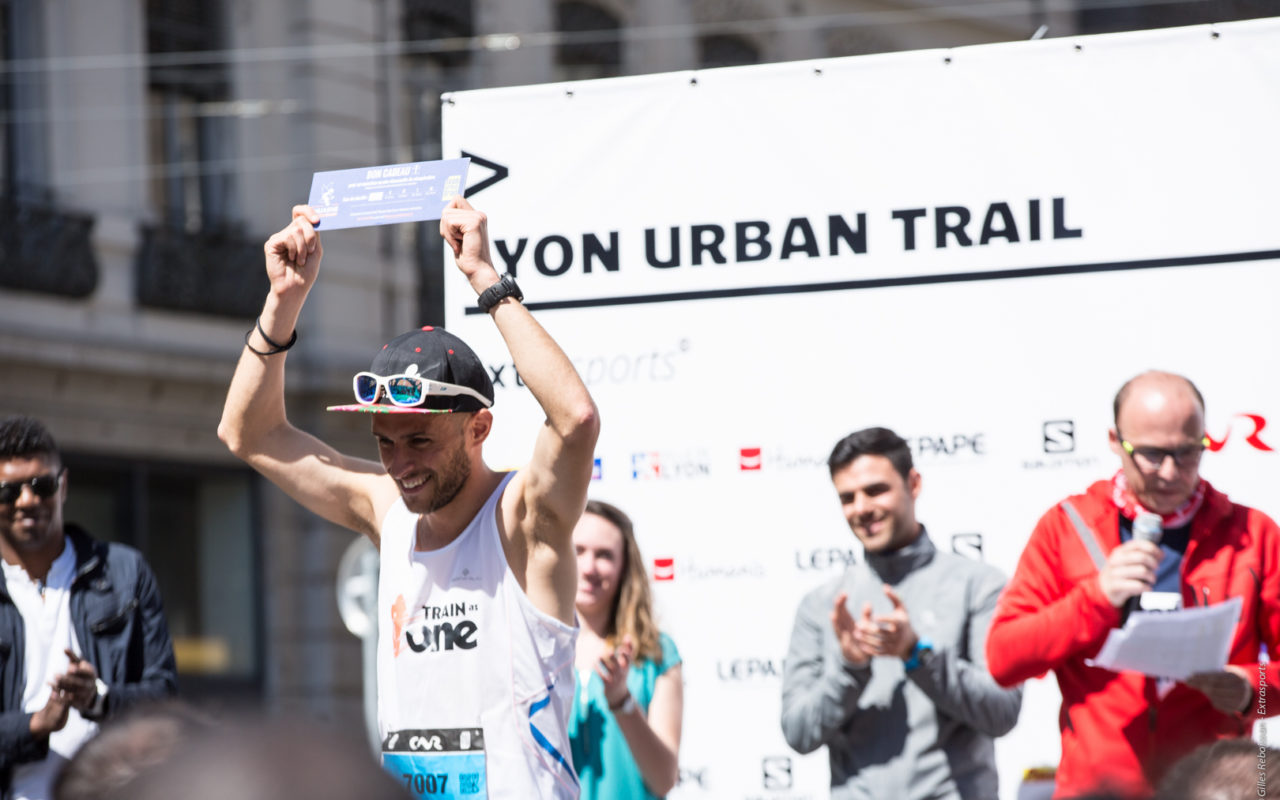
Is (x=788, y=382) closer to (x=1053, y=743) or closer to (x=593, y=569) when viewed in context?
(x=593, y=569)

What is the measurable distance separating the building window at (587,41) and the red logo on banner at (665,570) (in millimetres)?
13085

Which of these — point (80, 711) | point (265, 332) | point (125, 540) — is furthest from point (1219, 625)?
point (125, 540)

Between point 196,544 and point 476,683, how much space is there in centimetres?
1237

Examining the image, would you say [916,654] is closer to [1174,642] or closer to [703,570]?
[1174,642]

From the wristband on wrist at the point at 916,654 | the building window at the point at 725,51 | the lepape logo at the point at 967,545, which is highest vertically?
the building window at the point at 725,51

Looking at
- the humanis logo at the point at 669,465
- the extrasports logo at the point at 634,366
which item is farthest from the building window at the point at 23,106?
the humanis logo at the point at 669,465

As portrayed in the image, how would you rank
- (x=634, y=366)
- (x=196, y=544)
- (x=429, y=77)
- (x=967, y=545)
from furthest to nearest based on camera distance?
1. (x=429, y=77)
2. (x=196, y=544)
3. (x=634, y=366)
4. (x=967, y=545)

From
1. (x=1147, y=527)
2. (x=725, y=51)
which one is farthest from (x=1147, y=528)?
(x=725, y=51)

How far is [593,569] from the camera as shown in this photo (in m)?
4.77

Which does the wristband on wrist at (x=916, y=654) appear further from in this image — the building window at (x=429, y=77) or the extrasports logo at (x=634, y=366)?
the building window at (x=429, y=77)

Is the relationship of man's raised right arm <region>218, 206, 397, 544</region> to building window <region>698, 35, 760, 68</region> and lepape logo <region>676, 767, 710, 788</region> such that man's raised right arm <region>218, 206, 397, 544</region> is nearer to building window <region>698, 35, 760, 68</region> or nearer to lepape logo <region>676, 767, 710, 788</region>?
lepape logo <region>676, 767, 710, 788</region>

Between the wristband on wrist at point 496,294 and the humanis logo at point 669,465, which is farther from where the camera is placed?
the humanis logo at point 669,465

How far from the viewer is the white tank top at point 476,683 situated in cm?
357

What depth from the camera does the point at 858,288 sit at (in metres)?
5.14
